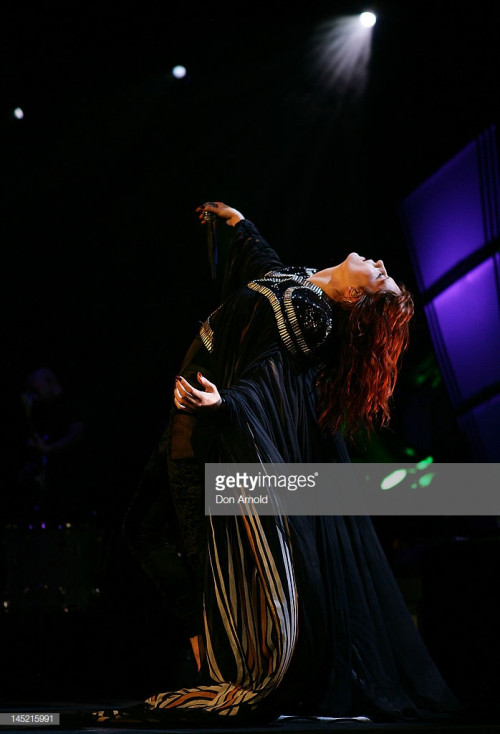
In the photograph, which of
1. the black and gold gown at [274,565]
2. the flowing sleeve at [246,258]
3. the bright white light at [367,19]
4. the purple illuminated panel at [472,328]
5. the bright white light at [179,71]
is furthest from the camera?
the bright white light at [179,71]

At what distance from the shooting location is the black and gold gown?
202cm

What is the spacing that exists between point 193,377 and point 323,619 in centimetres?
88

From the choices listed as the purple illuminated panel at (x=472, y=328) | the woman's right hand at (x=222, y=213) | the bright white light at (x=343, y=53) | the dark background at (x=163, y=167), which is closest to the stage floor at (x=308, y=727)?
the woman's right hand at (x=222, y=213)

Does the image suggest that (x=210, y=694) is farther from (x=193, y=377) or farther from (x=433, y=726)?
(x=193, y=377)

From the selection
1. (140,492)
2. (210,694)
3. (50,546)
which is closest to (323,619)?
(210,694)

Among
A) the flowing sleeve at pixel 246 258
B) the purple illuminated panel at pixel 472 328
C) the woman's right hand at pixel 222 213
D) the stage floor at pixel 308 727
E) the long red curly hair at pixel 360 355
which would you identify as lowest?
the stage floor at pixel 308 727

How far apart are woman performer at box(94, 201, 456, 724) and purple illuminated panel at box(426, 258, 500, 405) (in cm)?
175

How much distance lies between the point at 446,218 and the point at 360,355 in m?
2.26

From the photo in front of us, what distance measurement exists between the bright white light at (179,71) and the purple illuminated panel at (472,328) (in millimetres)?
1829

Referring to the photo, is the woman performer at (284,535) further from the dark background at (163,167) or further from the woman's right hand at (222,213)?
the dark background at (163,167)

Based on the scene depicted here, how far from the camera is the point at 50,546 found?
151 inches

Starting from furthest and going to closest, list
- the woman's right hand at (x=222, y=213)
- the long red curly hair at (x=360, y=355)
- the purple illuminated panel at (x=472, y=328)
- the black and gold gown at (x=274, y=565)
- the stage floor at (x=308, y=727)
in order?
the purple illuminated panel at (x=472, y=328) < the woman's right hand at (x=222, y=213) < the long red curly hair at (x=360, y=355) < the black and gold gown at (x=274, y=565) < the stage floor at (x=308, y=727)

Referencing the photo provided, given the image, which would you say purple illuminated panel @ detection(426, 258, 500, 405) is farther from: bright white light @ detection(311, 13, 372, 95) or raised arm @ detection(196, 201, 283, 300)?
raised arm @ detection(196, 201, 283, 300)

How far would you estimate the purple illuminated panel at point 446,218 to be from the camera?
13.8ft
